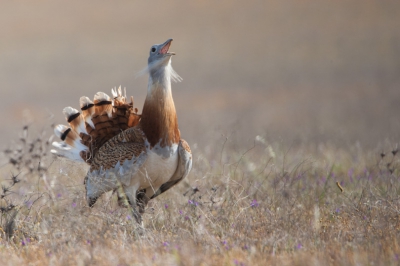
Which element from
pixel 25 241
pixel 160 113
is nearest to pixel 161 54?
pixel 160 113

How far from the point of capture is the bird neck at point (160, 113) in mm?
4844

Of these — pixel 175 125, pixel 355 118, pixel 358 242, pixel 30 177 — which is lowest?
pixel 355 118

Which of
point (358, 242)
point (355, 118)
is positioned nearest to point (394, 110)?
point (355, 118)

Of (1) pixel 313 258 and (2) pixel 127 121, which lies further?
(2) pixel 127 121

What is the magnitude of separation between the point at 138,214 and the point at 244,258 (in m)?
1.42

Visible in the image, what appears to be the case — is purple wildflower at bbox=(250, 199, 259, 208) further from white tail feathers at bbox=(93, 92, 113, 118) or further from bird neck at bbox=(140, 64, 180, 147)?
white tail feathers at bbox=(93, 92, 113, 118)

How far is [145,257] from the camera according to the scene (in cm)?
340

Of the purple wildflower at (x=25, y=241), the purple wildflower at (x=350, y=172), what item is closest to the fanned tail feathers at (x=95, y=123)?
the purple wildflower at (x=25, y=241)

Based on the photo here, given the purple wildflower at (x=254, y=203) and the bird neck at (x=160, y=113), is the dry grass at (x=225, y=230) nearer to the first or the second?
the purple wildflower at (x=254, y=203)

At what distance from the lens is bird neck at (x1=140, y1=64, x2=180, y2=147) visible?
4844 mm

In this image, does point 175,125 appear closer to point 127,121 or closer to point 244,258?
point 127,121

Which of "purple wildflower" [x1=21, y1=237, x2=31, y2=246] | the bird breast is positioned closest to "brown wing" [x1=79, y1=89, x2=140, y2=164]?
the bird breast

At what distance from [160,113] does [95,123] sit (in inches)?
32.7

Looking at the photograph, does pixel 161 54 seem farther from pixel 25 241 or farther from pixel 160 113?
pixel 25 241
